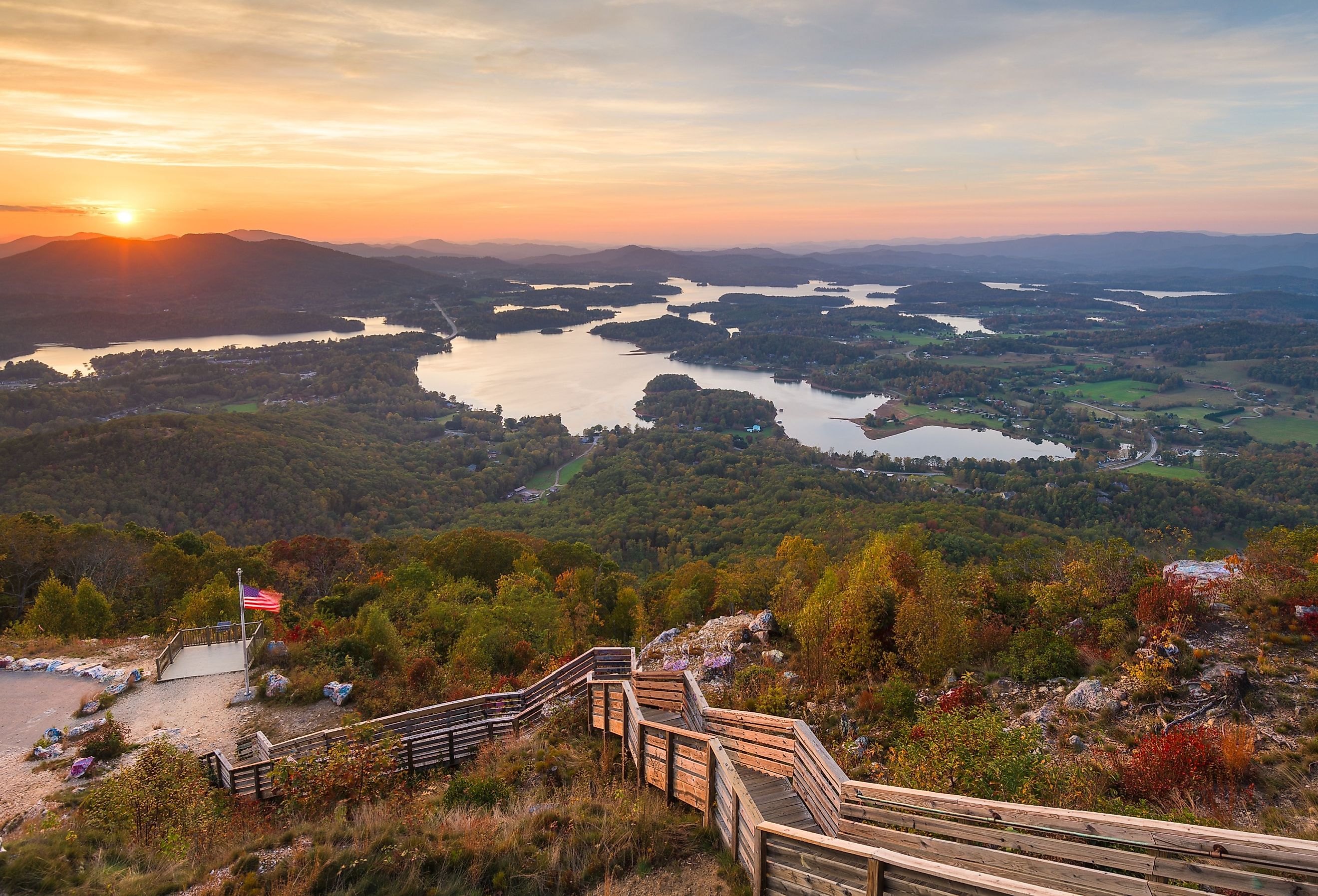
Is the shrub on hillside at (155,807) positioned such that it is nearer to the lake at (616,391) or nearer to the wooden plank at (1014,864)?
the wooden plank at (1014,864)

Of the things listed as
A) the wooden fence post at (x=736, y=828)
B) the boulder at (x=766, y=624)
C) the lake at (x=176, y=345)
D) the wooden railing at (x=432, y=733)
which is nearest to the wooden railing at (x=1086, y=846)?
the wooden fence post at (x=736, y=828)

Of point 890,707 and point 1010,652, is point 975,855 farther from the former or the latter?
point 1010,652

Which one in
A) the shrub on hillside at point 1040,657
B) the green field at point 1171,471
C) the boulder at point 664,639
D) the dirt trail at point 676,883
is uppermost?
the dirt trail at point 676,883

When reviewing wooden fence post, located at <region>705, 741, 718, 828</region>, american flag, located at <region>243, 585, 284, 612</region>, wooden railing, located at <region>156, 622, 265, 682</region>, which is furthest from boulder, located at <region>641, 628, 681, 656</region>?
wooden fence post, located at <region>705, 741, 718, 828</region>

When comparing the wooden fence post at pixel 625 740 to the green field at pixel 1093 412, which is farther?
the green field at pixel 1093 412

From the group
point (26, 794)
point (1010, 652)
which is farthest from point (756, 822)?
point (26, 794)

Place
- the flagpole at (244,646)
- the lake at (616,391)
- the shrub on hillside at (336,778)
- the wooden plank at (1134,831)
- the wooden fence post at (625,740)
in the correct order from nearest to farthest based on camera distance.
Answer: the wooden plank at (1134,831) → the wooden fence post at (625,740) → the shrub on hillside at (336,778) → the flagpole at (244,646) → the lake at (616,391)

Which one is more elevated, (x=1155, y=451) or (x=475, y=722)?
(x=475, y=722)
